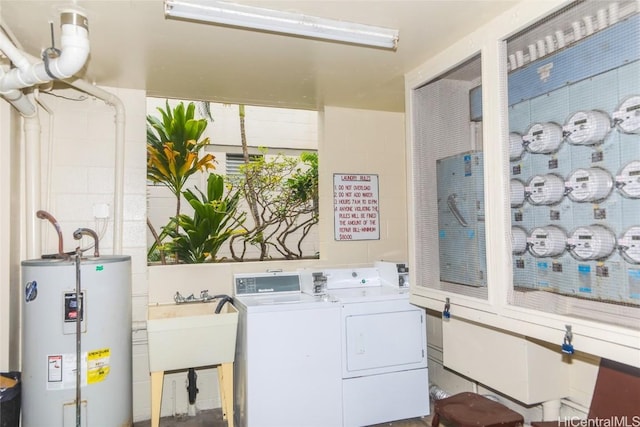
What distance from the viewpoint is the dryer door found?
9.87ft

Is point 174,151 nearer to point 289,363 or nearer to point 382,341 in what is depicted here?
point 289,363

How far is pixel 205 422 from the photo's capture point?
10.7ft

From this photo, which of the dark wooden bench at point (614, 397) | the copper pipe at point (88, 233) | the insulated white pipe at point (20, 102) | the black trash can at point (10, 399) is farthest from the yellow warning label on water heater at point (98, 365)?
the dark wooden bench at point (614, 397)

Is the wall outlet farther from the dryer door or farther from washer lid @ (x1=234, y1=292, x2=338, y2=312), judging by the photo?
the dryer door

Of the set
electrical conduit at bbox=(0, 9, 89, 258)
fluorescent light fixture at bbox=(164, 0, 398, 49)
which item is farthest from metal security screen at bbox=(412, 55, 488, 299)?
electrical conduit at bbox=(0, 9, 89, 258)

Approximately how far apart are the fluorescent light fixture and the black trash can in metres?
2.26

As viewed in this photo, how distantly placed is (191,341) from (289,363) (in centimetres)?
68

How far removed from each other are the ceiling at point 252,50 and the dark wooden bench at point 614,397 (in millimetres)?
2017

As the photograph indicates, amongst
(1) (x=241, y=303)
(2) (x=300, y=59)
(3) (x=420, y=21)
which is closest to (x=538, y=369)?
(1) (x=241, y=303)

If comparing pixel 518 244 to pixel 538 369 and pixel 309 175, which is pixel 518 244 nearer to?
pixel 538 369

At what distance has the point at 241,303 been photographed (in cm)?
301

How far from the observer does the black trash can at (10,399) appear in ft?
7.57

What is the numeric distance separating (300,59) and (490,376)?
2.40 m

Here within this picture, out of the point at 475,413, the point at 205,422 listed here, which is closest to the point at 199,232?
the point at 205,422
